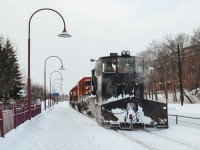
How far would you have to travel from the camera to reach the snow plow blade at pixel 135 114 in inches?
620

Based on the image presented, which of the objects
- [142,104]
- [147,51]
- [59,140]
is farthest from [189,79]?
[59,140]

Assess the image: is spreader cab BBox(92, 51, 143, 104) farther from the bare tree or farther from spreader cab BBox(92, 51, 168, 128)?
the bare tree

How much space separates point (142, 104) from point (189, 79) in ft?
183

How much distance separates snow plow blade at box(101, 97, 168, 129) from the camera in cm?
1576

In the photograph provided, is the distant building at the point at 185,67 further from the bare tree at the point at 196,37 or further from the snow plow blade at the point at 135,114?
the snow plow blade at the point at 135,114

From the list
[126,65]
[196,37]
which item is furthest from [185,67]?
[126,65]

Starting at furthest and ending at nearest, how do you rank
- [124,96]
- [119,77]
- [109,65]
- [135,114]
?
1. [109,65]
2. [119,77]
3. [124,96]
4. [135,114]

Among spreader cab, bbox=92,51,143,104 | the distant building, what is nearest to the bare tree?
the distant building

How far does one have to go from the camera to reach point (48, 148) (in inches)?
402

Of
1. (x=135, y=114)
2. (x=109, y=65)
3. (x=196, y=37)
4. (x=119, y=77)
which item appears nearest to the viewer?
(x=135, y=114)

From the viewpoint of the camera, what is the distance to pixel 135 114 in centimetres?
1582

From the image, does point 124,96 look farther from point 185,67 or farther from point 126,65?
point 185,67

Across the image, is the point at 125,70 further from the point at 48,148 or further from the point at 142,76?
the point at 48,148

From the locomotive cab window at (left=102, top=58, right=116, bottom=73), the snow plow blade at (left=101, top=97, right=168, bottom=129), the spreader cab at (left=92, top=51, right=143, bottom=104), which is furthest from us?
the locomotive cab window at (left=102, top=58, right=116, bottom=73)
